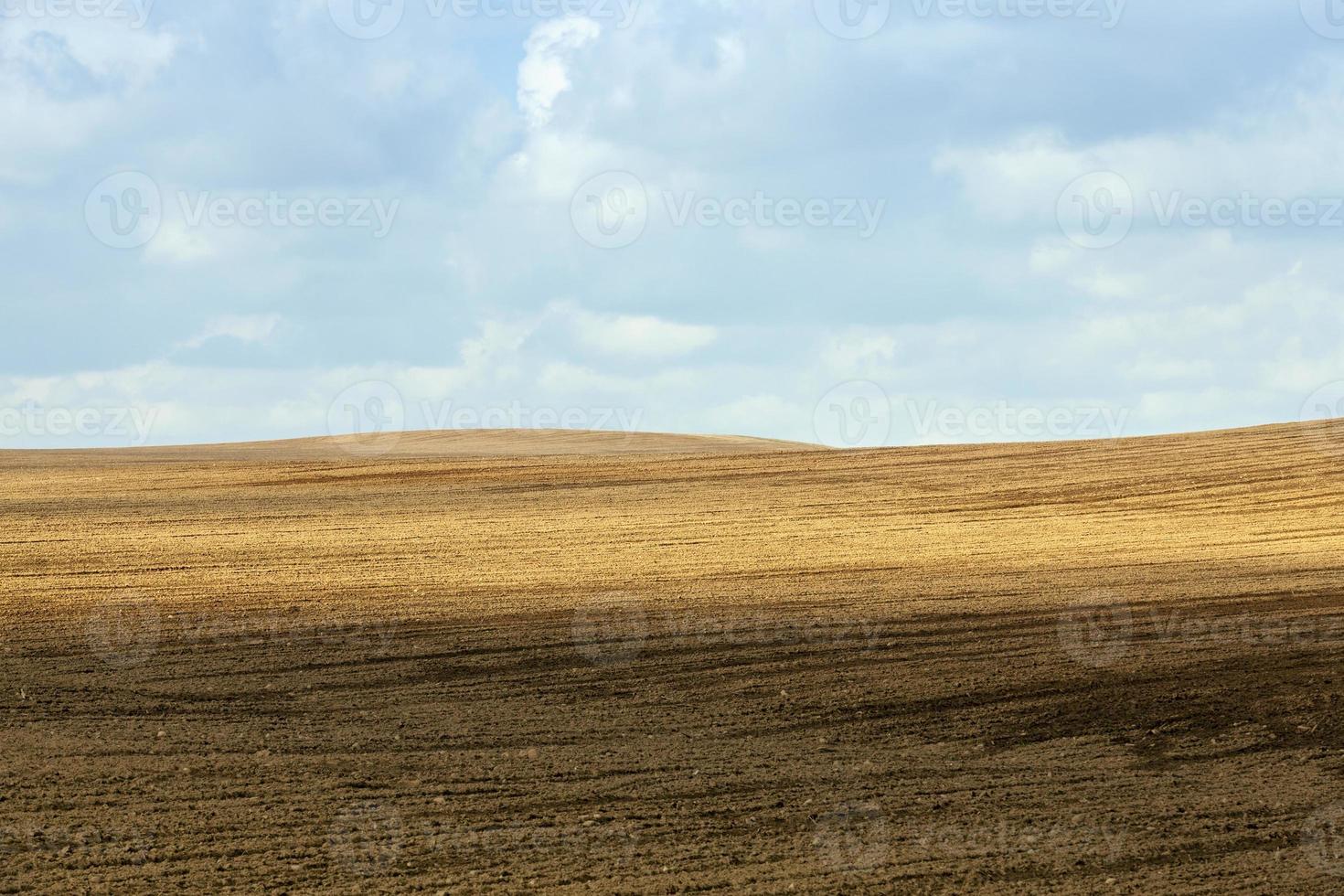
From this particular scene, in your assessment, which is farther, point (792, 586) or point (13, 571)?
point (13, 571)

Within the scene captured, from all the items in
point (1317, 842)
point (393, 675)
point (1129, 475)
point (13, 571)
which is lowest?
point (1317, 842)

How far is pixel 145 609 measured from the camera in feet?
45.8

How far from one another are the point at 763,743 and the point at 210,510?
16666 millimetres

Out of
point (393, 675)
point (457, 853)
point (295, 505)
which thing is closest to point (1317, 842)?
point (457, 853)

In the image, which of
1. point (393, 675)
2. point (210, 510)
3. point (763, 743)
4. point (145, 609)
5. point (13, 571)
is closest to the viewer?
point (763, 743)

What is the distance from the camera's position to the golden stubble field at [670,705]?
7.04 m

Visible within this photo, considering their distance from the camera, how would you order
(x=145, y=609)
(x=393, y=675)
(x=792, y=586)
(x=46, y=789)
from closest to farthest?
(x=46, y=789)
(x=393, y=675)
(x=145, y=609)
(x=792, y=586)

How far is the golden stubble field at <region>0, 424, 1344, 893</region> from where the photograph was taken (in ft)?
23.1

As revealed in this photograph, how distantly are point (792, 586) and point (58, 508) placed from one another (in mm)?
14729

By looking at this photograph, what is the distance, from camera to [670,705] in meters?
10.3

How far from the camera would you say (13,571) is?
16.6 metres

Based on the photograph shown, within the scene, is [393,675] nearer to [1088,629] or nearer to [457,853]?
[457,853]

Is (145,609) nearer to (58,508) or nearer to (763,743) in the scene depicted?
(763,743)

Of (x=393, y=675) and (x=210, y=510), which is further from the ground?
(x=210, y=510)
